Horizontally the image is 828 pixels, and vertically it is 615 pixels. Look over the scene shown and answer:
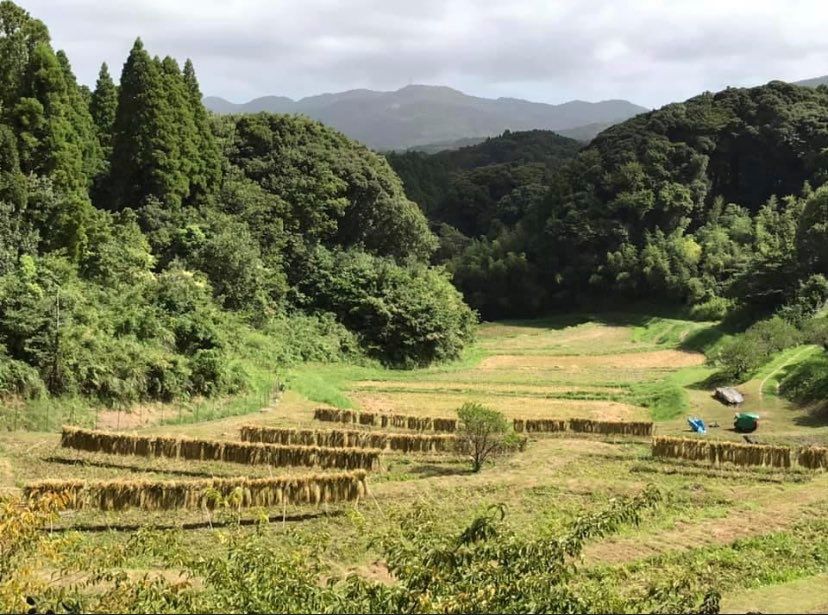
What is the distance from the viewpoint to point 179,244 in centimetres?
4025

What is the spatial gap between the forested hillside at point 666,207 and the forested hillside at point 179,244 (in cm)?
1947

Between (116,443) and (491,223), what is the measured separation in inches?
3035

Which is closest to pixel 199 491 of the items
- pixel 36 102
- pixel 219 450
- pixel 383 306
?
pixel 219 450

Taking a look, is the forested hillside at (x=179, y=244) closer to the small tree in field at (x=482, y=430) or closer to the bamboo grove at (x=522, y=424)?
the bamboo grove at (x=522, y=424)

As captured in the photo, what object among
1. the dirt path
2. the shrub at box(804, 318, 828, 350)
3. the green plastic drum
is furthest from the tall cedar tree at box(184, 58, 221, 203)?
the dirt path

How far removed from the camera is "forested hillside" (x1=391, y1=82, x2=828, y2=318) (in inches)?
2670

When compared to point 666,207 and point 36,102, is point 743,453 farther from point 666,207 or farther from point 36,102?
point 666,207

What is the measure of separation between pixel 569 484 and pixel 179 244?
26.3 m

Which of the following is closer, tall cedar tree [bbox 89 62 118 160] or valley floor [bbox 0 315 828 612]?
valley floor [bbox 0 315 828 612]

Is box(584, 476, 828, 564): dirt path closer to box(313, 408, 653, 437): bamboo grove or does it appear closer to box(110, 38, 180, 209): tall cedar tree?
box(313, 408, 653, 437): bamboo grove

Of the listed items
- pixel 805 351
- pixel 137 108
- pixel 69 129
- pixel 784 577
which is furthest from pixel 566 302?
pixel 784 577

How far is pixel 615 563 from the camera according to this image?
14992 millimetres

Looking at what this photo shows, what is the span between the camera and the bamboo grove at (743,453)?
22998 mm

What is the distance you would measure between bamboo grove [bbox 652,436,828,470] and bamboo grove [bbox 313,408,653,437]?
3617 millimetres
